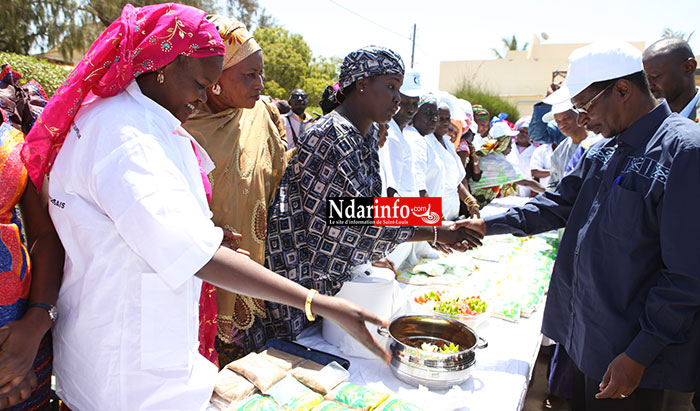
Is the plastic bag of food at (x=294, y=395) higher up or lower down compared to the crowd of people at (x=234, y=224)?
lower down

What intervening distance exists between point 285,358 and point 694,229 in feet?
5.70

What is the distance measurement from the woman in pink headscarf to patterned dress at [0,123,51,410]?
6 cm

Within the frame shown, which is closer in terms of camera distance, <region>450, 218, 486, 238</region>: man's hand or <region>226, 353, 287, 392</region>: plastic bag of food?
<region>226, 353, 287, 392</region>: plastic bag of food

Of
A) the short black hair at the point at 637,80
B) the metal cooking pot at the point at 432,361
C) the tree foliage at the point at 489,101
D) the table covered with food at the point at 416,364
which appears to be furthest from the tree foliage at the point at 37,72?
the tree foliage at the point at 489,101

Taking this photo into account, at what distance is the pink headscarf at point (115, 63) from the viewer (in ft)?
4.02

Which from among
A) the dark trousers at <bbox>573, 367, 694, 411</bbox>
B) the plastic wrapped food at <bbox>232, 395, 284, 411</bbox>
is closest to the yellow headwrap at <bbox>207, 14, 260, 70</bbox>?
the plastic wrapped food at <bbox>232, 395, 284, 411</bbox>

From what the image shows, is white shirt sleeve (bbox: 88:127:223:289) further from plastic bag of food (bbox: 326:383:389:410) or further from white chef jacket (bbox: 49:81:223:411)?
plastic bag of food (bbox: 326:383:389:410)

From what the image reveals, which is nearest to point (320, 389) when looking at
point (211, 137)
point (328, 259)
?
point (328, 259)

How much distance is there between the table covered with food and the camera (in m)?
1.86

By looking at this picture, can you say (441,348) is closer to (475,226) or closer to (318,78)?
(475,226)

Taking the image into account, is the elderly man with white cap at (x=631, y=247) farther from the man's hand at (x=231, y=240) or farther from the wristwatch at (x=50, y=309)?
the wristwatch at (x=50, y=309)

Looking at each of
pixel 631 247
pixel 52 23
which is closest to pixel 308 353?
pixel 631 247

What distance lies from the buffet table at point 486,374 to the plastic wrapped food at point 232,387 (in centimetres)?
53

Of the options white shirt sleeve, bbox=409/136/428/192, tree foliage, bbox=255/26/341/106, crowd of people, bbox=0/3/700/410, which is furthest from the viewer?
tree foliage, bbox=255/26/341/106
